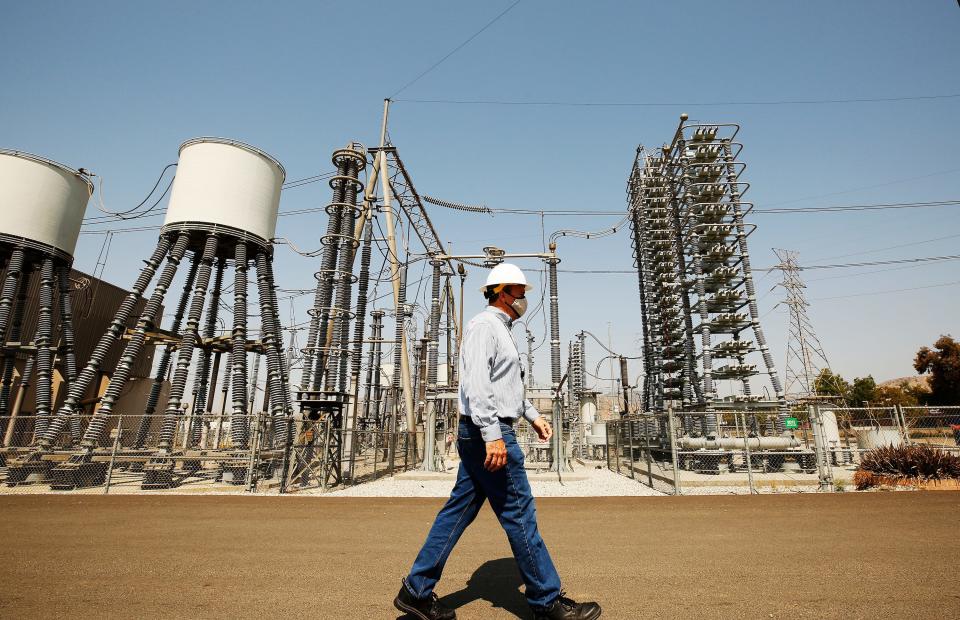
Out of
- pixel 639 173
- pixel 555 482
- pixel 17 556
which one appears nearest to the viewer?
pixel 17 556

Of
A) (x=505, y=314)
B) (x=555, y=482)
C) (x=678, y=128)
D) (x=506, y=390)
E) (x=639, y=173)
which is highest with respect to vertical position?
(x=639, y=173)

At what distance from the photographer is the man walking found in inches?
106

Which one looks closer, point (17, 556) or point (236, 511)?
point (17, 556)

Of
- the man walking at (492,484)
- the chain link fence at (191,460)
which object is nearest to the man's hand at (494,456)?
the man walking at (492,484)

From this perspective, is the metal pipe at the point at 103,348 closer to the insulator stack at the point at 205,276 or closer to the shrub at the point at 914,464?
the insulator stack at the point at 205,276

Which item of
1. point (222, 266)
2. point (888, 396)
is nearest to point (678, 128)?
point (222, 266)

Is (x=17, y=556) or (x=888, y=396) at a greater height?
(x=888, y=396)

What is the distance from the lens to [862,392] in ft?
167

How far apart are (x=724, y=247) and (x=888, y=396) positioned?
162ft

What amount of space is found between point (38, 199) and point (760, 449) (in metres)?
25.6

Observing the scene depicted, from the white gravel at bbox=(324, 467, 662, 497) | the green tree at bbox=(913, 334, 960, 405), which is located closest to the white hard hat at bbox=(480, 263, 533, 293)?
the white gravel at bbox=(324, 467, 662, 497)

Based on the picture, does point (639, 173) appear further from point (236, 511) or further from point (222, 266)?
point (236, 511)

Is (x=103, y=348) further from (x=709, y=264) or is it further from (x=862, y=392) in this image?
(x=862, y=392)

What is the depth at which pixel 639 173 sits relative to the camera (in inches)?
1224
